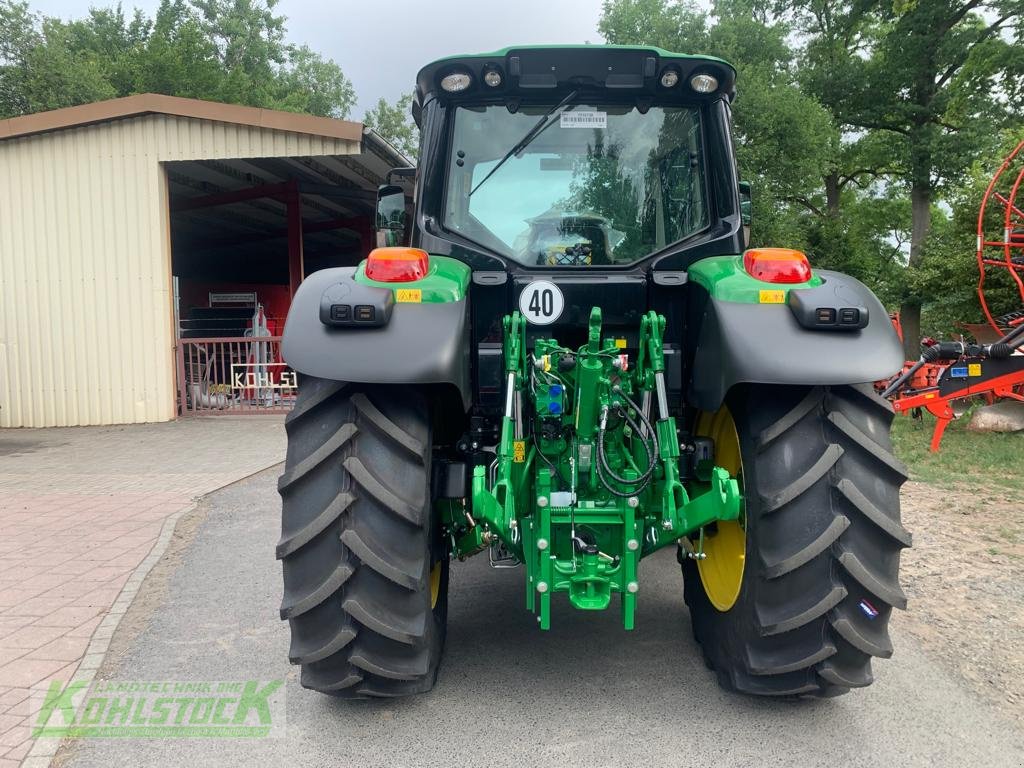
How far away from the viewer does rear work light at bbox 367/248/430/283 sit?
278 cm

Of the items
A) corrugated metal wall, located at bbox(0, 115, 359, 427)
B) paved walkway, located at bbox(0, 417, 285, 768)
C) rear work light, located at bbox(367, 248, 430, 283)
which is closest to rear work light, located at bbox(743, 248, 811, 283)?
rear work light, located at bbox(367, 248, 430, 283)

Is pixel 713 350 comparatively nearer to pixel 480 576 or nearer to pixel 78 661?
pixel 480 576

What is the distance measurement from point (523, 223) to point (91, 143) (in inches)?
391

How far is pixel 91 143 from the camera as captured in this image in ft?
36.0

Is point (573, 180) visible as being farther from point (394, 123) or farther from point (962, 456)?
point (394, 123)

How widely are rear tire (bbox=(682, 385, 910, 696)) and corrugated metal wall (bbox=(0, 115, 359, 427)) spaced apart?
935 centimetres

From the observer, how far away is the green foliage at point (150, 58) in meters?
29.9

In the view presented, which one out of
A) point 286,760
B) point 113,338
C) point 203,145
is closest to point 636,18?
point 203,145

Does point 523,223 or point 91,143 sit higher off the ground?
point 91,143

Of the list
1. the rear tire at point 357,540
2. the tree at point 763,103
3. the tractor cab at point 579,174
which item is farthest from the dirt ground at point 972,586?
the tree at point 763,103

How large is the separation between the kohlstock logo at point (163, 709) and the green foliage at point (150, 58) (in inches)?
1251

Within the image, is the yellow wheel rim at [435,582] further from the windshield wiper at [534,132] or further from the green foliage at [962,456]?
the green foliage at [962,456]

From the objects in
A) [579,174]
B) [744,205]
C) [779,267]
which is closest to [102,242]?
[579,174]

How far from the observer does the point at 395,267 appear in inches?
110
